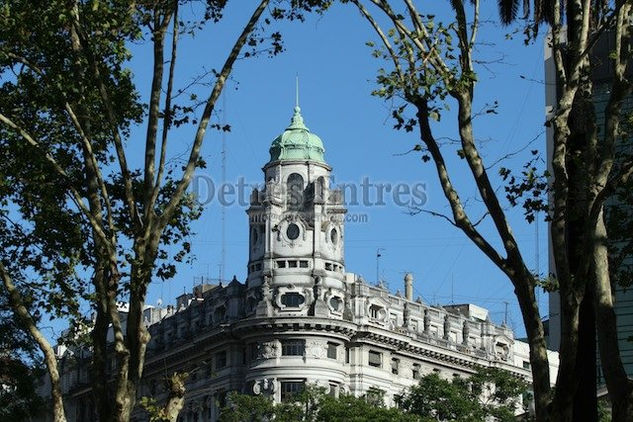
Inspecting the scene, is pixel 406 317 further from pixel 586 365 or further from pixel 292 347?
pixel 586 365

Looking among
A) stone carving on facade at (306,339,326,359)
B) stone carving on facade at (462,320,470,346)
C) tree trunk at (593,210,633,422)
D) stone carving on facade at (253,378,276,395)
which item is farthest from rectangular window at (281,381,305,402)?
tree trunk at (593,210,633,422)

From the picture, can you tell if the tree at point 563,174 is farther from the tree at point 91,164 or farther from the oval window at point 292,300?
the oval window at point 292,300

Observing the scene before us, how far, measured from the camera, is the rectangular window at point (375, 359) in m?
118

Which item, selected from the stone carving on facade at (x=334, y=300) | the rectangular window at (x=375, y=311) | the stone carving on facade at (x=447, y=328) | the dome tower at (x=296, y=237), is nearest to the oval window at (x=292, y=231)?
the dome tower at (x=296, y=237)

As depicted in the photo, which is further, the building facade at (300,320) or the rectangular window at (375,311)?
the rectangular window at (375,311)

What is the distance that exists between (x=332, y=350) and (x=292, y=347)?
333 centimetres

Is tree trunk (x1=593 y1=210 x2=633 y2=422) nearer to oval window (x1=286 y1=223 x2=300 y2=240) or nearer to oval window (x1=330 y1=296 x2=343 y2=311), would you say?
oval window (x1=330 y1=296 x2=343 y2=311)

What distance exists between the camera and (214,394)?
117 m

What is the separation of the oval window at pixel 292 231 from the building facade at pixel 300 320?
8cm

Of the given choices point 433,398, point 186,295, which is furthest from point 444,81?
point 186,295

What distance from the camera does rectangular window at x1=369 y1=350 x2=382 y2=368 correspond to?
118 meters

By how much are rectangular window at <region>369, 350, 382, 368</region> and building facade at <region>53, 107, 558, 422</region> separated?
0.32ft

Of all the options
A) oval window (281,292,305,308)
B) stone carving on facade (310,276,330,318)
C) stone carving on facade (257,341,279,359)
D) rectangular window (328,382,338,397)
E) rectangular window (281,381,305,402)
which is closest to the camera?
rectangular window (281,381,305,402)

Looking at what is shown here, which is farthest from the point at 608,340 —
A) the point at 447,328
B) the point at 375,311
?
the point at 447,328
